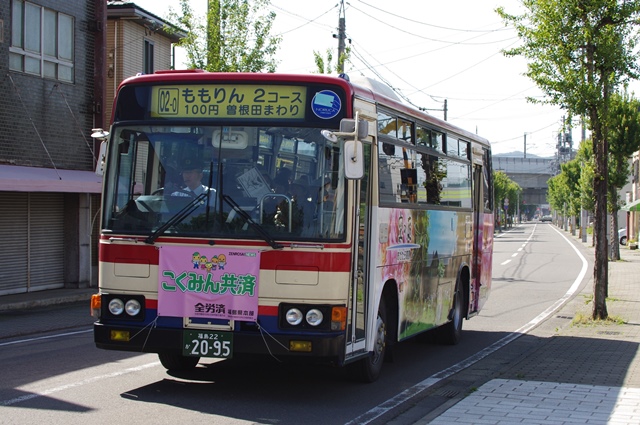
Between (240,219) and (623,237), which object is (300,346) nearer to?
(240,219)

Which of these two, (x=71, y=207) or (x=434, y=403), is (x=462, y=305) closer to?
(x=434, y=403)

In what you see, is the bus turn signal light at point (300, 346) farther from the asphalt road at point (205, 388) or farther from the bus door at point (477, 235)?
the bus door at point (477, 235)

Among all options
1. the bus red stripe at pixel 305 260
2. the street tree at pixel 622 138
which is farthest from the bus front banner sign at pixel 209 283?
the street tree at pixel 622 138

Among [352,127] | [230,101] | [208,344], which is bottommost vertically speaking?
[208,344]

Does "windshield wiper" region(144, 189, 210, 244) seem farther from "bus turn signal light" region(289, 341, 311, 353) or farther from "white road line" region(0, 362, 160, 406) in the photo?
"white road line" region(0, 362, 160, 406)

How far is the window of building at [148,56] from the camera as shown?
96.0 ft

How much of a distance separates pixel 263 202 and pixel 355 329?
1568 millimetres

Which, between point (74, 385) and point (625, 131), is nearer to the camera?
point (74, 385)

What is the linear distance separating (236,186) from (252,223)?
384 mm

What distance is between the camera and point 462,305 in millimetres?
14305

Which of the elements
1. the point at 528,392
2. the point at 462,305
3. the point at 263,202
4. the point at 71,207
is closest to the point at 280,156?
the point at 263,202

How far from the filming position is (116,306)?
854 cm

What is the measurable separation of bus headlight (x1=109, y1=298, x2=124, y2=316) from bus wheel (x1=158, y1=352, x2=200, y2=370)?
4.57 ft

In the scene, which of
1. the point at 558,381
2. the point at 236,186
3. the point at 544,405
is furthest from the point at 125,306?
the point at 558,381
